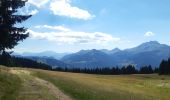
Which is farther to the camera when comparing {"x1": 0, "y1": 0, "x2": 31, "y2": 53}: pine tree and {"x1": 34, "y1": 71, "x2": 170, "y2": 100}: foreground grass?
{"x1": 0, "y1": 0, "x2": 31, "y2": 53}: pine tree

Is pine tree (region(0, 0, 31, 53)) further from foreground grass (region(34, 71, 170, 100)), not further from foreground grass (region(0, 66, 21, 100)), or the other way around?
foreground grass (region(0, 66, 21, 100))

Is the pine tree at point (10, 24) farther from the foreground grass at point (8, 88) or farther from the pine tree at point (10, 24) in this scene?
the foreground grass at point (8, 88)

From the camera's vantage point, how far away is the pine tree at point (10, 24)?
146ft

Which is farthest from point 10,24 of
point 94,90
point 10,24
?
point 94,90

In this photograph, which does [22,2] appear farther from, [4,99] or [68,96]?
[4,99]

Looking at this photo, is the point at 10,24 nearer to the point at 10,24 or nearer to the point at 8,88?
the point at 10,24

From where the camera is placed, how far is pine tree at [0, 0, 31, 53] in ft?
146

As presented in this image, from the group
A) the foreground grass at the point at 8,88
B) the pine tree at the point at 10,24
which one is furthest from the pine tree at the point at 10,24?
the foreground grass at the point at 8,88

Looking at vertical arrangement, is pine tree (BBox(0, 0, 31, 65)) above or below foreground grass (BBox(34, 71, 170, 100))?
above

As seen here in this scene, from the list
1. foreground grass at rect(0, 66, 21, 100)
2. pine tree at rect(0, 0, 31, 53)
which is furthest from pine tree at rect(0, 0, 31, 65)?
foreground grass at rect(0, 66, 21, 100)

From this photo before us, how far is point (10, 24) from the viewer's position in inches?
1806

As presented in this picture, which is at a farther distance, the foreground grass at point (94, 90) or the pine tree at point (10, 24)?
the pine tree at point (10, 24)

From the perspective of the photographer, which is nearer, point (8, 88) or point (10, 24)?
point (8, 88)

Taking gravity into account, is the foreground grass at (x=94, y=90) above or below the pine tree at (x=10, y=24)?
below
